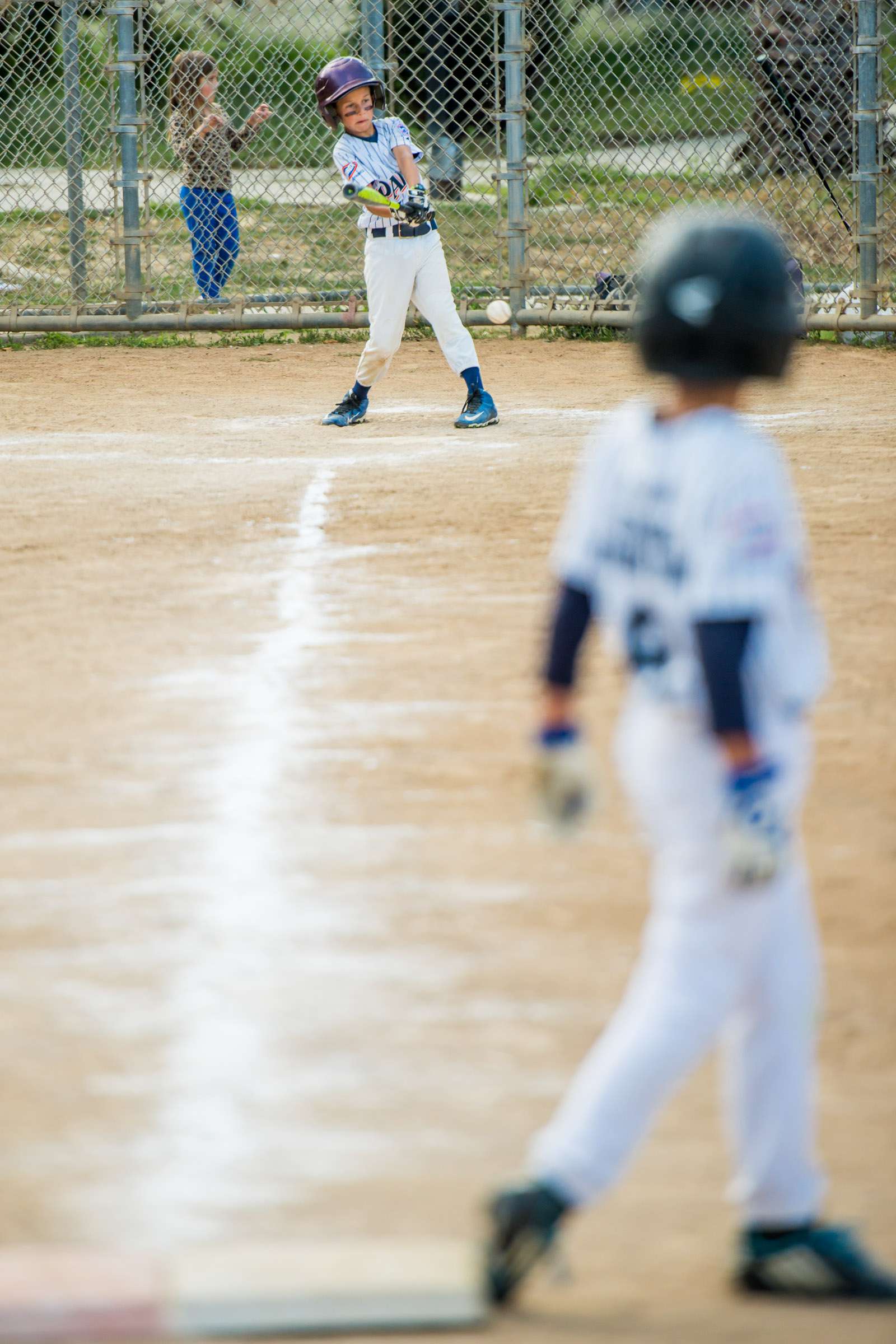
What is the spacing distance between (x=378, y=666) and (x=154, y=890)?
158 centimetres

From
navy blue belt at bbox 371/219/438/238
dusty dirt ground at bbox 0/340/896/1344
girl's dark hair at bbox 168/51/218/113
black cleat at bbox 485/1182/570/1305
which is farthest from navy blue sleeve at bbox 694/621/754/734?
girl's dark hair at bbox 168/51/218/113

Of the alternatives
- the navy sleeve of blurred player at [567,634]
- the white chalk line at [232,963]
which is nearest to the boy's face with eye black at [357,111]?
the white chalk line at [232,963]

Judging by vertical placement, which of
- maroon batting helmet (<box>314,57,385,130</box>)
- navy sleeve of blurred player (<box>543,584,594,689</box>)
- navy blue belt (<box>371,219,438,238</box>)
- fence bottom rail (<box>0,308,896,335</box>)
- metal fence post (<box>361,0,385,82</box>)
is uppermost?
metal fence post (<box>361,0,385,82</box>)

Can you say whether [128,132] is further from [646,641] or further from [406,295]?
[646,641]

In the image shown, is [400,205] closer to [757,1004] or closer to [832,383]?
[832,383]

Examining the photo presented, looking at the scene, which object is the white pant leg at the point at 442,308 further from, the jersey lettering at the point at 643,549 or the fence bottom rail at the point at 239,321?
the jersey lettering at the point at 643,549

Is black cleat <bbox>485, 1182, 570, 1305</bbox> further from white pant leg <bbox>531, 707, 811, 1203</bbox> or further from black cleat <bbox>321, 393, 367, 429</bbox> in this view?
black cleat <bbox>321, 393, 367, 429</bbox>

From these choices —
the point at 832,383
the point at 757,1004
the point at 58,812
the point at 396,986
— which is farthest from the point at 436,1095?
the point at 832,383

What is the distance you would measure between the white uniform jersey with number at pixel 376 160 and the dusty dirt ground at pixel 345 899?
2.17 meters

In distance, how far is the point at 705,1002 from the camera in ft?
6.99

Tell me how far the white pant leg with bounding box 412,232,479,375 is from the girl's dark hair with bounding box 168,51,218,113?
3.82 meters

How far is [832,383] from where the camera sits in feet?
33.0

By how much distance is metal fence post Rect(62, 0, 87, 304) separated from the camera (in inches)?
460

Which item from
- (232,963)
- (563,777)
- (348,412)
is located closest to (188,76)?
(348,412)
